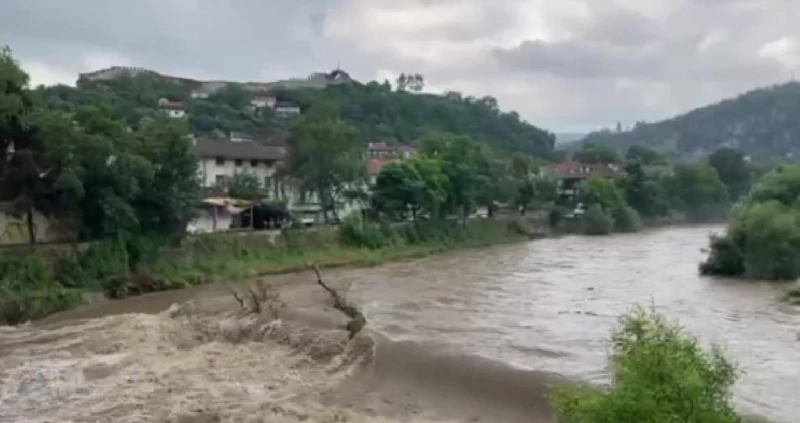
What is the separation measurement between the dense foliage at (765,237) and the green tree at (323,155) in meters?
20.2

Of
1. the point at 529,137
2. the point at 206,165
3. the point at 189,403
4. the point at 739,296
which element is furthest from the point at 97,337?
the point at 529,137

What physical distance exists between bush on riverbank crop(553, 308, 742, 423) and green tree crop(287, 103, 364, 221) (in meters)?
41.2

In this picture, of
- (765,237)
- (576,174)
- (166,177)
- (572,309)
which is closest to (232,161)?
(166,177)

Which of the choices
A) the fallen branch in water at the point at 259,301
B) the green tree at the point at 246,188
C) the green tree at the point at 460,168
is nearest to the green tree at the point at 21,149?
the fallen branch in water at the point at 259,301

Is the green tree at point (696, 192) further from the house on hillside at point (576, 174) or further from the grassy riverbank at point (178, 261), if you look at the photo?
the grassy riverbank at point (178, 261)

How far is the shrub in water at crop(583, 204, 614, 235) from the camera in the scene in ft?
241

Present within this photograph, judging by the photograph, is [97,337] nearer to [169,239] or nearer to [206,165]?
[169,239]

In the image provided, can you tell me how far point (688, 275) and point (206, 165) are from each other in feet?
93.9

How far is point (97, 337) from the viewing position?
78.3ft

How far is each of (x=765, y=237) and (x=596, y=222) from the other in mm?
35161

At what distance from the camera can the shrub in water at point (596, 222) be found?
73312 millimetres

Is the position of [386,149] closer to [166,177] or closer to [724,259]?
[724,259]

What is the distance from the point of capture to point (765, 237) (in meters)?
38.2

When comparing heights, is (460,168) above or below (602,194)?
above
